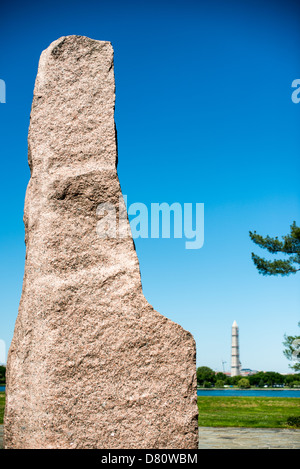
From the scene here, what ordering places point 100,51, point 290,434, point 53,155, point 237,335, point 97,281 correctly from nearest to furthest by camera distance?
point 97,281 < point 53,155 < point 100,51 < point 290,434 < point 237,335

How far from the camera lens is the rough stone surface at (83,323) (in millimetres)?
3580

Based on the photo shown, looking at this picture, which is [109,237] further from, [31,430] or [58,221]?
[31,430]

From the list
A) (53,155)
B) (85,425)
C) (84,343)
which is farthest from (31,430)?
(53,155)

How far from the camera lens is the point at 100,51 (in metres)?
4.48

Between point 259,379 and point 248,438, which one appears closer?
point 248,438

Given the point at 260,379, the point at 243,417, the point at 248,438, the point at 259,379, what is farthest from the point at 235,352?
the point at 248,438

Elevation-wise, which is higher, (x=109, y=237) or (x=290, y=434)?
(x=109, y=237)

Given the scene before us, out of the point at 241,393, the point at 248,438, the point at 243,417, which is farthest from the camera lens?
the point at 241,393

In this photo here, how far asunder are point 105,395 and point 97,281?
93cm

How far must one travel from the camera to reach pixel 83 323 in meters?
3.75

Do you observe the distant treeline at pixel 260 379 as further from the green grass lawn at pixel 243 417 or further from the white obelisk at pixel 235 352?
the green grass lawn at pixel 243 417

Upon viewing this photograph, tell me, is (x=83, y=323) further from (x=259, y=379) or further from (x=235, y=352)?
(x=235, y=352)

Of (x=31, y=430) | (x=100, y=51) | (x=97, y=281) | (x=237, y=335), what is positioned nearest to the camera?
(x=31, y=430)

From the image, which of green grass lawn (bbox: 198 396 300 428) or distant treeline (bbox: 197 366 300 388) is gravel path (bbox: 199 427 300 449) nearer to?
green grass lawn (bbox: 198 396 300 428)
